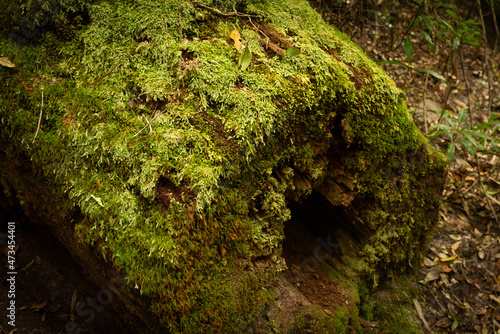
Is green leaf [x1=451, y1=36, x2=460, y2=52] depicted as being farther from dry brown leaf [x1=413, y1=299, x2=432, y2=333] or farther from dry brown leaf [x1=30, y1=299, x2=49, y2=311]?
dry brown leaf [x1=30, y1=299, x2=49, y2=311]

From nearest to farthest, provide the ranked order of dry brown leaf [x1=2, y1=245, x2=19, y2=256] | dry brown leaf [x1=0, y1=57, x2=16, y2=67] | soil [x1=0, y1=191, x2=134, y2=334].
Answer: dry brown leaf [x1=0, y1=57, x2=16, y2=67]
soil [x1=0, y1=191, x2=134, y2=334]
dry brown leaf [x1=2, y1=245, x2=19, y2=256]

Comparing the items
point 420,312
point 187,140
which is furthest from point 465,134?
point 187,140

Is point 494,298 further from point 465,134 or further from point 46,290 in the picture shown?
point 46,290

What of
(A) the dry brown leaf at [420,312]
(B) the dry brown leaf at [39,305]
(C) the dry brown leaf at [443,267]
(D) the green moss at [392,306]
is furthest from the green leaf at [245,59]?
(C) the dry brown leaf at [443,267]

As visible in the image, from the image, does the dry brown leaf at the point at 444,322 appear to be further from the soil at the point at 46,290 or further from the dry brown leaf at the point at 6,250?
the dry brown leaf at the point at 6,250

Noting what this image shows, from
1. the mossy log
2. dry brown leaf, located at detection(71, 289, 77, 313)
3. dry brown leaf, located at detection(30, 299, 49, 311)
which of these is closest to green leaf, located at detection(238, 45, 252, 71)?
the mossy log

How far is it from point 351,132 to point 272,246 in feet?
3.21

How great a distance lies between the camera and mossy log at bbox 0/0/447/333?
1.60 meters

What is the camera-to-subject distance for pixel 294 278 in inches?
93.7

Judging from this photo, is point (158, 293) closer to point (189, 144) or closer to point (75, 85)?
point (189, 144)

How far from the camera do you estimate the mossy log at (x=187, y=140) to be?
1596 mm

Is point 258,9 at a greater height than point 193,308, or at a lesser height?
greater

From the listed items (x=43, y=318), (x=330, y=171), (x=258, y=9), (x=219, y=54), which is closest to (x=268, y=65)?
(x=219, y=54)

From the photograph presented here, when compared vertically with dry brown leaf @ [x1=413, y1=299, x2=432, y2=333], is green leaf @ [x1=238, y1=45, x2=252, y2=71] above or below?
above
